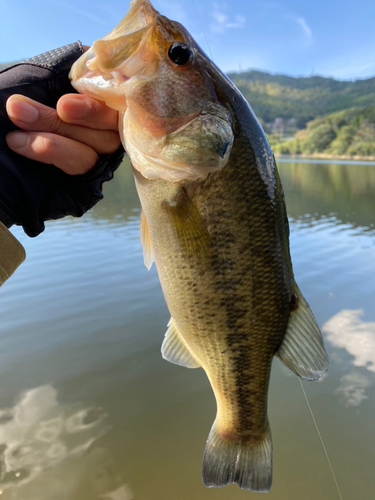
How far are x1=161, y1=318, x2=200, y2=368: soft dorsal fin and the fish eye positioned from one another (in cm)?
137

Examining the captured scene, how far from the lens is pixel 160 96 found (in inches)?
57.1

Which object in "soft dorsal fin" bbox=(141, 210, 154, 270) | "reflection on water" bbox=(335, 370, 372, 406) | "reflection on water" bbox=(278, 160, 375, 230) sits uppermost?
"soft dorsal fin" bbox=(141, 210, 154, 270)

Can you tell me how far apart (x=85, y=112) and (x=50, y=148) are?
0.23 m

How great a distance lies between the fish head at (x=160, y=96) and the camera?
1.39 metres

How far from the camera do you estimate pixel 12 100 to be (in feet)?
4.58

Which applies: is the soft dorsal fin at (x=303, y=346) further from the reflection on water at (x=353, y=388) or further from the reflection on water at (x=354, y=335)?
the reflection on water at (x=354, y=335)

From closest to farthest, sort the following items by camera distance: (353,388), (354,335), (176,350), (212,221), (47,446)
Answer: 1. (212,221)
2. (176,350)
3. (47,446)
4. (353,388)
5. (354,335)

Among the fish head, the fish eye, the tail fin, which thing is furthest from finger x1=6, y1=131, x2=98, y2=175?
the tail fin

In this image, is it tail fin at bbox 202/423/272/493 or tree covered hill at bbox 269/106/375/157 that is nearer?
tail fin at bbox 202/423/272/493

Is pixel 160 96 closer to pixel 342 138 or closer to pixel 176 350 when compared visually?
pixel 176 350

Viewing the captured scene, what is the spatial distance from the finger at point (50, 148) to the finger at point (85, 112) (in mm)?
106

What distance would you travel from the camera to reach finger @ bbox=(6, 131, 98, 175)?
1.52 metres

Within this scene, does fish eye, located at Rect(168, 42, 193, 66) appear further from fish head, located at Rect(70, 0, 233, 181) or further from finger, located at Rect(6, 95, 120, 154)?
finger, located at Rect(6, 95, 120, 154)

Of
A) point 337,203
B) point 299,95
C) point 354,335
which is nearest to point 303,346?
point 354,335
